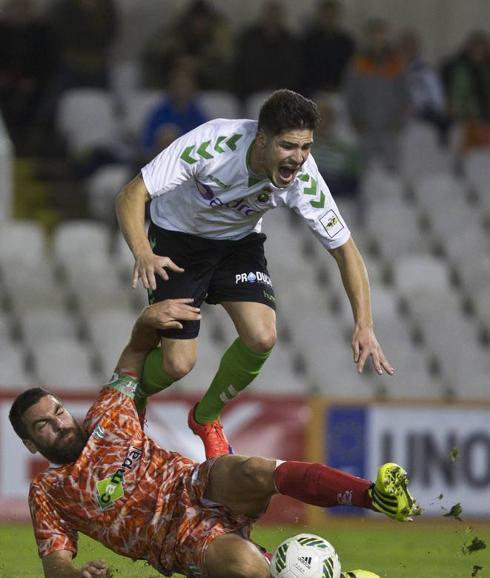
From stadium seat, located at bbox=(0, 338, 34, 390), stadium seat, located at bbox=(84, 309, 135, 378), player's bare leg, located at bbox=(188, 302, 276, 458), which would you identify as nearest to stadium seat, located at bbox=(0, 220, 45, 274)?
stadium seat, located at bbox=(84, 309, 135, 378)

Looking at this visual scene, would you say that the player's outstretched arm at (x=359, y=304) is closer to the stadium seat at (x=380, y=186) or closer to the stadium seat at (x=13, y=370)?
the stadium seat at (x=13, y=370)

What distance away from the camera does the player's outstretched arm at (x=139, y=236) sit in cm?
701

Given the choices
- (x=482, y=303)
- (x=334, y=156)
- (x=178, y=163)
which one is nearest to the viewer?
(x=178, y=163)

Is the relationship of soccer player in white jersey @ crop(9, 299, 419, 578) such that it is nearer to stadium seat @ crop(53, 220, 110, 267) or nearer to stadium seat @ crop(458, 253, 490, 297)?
stadium seat @ crop(53, 220, 110, 267)

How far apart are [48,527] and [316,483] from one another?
4.23ft

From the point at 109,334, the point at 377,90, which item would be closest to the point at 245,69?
the point at 377,90

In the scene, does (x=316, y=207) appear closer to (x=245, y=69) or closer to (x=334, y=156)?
(x=334, y=156)

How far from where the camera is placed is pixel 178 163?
7551 mm

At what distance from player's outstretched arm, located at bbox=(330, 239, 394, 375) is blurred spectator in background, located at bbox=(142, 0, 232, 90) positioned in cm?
754

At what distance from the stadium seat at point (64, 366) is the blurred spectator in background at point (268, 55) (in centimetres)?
A: 355

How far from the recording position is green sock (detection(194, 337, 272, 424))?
8062 mm

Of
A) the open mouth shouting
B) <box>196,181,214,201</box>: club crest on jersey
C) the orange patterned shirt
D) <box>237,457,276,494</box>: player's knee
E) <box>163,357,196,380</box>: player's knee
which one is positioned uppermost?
the open mouth shouting

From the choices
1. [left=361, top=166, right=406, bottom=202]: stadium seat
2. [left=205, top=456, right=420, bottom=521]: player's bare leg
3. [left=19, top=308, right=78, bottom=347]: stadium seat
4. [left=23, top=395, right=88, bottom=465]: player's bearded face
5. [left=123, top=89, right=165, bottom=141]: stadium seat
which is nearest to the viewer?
[left=205, top=456, right=420, bottom=521]: player's bare leg

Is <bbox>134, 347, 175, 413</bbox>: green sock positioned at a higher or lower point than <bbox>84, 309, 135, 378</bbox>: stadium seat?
higher
